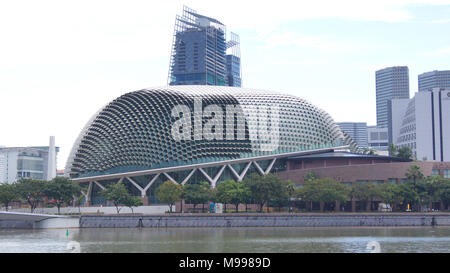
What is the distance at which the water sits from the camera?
6078cm

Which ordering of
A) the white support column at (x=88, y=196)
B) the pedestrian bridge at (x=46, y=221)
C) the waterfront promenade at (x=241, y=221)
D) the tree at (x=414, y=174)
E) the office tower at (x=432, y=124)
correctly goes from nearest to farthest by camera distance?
1. the pedestrian bridge at (x=46, y=221)
2. the waterfront promenade at (x=241, y=221)
3. the tree at (x=414, y=174)
4. the white support column at (x=88, y=196)
5. the office tower at (x=432, y=124)

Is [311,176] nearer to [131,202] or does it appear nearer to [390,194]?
[390,194]

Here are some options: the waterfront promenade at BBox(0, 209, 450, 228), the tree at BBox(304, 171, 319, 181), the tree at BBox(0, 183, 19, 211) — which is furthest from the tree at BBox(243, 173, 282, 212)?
the tree at BBox(0, 183, 19, 211)

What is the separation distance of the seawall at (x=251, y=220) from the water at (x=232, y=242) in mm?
12125

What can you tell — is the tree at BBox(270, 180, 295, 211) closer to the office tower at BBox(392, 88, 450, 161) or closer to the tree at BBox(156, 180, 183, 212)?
the tree at BBox(156, 180, 183, 212)

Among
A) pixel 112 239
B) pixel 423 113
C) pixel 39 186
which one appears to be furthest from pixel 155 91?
pixel 423 113

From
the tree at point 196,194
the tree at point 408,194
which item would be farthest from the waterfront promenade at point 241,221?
the tree at point 196,194

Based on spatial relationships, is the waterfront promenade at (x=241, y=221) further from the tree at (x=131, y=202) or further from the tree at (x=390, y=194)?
the tree at (x=131, y=202)

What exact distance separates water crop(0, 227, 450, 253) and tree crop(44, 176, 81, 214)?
2797 centimetres

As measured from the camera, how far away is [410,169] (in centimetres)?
11775

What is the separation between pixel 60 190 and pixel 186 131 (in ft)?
87.8

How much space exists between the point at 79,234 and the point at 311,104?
75893 mm

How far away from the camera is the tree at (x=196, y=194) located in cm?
11138
